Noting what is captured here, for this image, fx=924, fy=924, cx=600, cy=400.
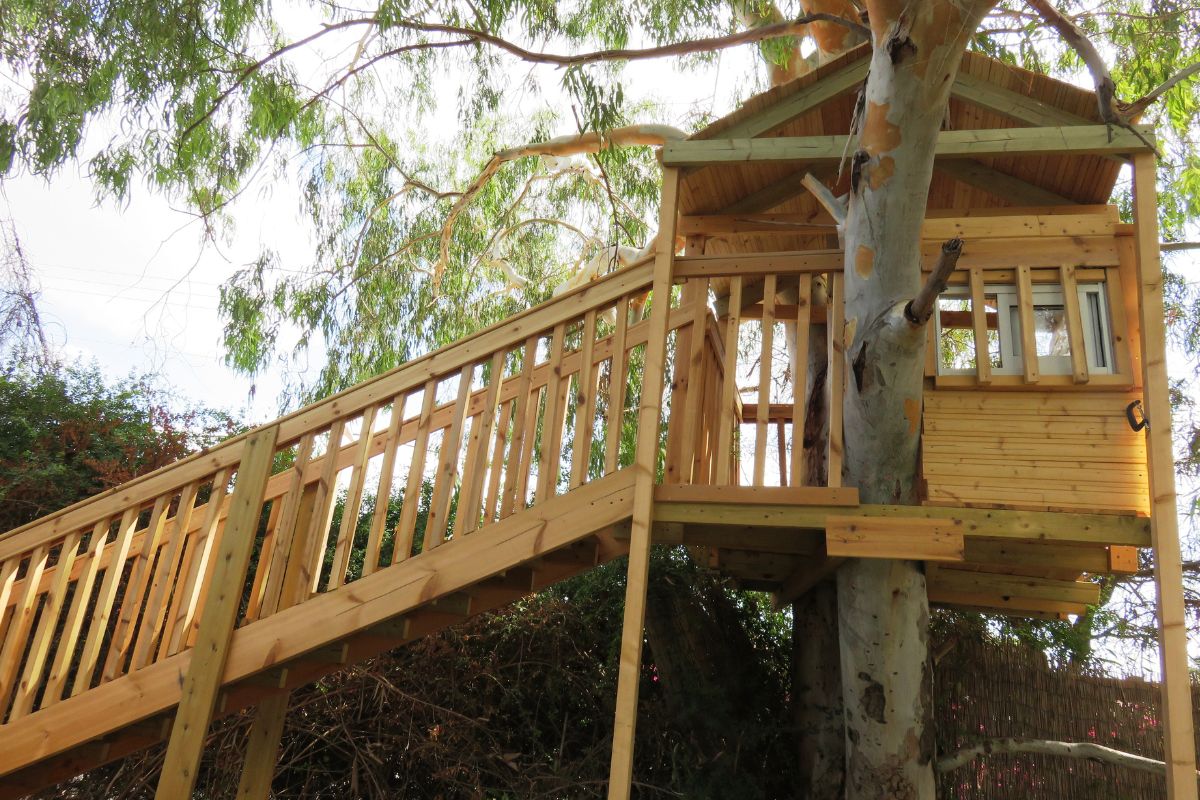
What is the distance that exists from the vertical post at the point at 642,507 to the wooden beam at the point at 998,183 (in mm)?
2273

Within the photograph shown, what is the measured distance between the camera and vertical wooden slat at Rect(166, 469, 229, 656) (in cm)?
459

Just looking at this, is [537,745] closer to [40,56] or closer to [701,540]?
[701,540]

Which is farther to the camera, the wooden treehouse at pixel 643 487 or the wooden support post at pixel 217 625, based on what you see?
the wooden support post at pixel 217 625

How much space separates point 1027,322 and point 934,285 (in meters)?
1.15

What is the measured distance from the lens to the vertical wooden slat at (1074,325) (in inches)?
170

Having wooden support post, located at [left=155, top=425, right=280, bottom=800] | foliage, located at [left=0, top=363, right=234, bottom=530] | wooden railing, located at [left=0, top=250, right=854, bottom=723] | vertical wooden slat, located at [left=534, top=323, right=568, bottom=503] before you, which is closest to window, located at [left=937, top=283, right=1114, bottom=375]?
wooden railing, located at [left=0, top=250, right=854, bottom=723]

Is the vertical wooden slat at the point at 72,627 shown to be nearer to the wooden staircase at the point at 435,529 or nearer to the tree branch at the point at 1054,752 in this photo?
the wooden staircase at the point at 435,529

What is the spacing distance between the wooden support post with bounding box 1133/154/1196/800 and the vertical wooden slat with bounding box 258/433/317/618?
3963 mm

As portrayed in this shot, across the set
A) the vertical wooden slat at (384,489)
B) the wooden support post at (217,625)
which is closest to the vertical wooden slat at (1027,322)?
the vertical wooden slat at (384,489)

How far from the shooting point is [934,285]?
11.8ft

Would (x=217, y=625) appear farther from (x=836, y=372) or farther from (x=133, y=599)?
(x=836, y=372)

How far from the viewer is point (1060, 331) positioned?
4.49 meters

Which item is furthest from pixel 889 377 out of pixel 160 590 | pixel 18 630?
pixel 18 630

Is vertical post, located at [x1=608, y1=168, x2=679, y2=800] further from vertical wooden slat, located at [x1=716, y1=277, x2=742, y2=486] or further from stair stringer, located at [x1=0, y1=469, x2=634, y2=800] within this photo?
vertical wooden slat, located at [x1=716, y1=277, x2=742, y2=486]
